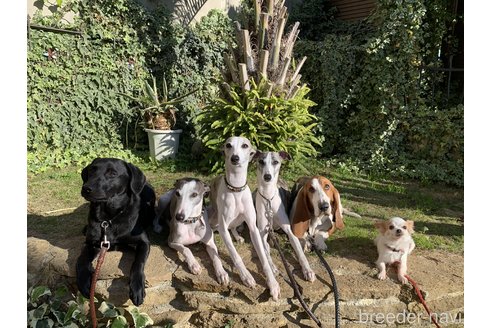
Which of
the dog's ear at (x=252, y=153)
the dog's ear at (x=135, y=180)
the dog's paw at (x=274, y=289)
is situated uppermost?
the dog's ear at (x=252, y=153)

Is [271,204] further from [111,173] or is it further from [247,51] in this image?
[247,51]

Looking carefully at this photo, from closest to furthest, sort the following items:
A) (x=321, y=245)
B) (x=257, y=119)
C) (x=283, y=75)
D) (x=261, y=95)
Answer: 1. (x=321, y=245)
2. (x=257, y=119)
3. (x=261, y=95)
4. (x=283, y=75)

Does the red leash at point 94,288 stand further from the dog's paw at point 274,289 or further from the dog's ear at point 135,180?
the dog's paw at point 274,289

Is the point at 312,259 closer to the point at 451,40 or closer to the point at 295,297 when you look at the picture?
the point at 295,297

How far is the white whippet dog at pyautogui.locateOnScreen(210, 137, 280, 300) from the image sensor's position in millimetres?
2959

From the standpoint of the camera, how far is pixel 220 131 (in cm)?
605

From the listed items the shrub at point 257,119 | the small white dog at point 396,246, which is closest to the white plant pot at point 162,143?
the shrub at point 257,119

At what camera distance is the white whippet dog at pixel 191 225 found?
299cm

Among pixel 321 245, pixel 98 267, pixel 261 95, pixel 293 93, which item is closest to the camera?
pixel 98 267

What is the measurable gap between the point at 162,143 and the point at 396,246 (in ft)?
16.7

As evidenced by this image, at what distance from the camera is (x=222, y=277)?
9.68 feet

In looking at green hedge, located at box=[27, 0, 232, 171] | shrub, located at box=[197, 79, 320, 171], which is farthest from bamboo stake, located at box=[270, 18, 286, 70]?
green hedge, located at box=[27, 0, 232, 171]

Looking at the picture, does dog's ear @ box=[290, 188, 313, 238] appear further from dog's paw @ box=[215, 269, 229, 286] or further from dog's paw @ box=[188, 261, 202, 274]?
dog's paw @ box=[188, 261, 202, 274]

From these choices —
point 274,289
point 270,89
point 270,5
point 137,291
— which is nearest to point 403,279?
point 274,289
